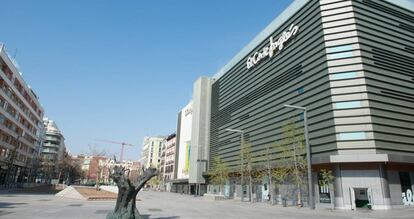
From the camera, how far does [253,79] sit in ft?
180

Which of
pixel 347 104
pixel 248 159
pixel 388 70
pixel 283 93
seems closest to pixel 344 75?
pixel 347 104

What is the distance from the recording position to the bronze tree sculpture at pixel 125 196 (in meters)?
14.1

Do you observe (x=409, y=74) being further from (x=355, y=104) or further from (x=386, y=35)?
(x=355, y=104)

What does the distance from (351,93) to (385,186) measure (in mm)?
10226

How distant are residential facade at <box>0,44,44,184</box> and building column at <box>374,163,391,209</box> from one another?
59.0 metres

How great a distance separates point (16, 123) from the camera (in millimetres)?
68188

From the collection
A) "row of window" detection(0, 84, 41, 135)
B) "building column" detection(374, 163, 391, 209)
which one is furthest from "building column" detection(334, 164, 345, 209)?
"row of window" detection(0, 84, 41, 135)

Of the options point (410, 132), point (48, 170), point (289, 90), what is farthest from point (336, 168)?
point (48, 170)

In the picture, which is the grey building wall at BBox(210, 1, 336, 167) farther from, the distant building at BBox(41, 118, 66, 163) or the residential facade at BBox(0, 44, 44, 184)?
the distant building at BBox(41, 118, 66, 163)

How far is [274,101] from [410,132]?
17.9 meters

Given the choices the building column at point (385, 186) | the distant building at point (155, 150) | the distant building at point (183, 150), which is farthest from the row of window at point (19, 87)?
the distant building at point (155, 150)

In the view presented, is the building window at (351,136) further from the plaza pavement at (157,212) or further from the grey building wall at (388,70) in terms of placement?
the plaza pavement at (157,212)

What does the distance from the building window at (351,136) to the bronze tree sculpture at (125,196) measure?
81.0ft

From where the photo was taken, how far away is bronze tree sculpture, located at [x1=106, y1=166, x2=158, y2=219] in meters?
14.1
